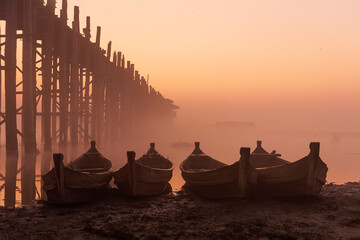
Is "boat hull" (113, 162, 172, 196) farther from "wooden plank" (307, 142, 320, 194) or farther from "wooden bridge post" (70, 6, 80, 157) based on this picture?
"wooden bridge post" (70, 6, 80, 157)

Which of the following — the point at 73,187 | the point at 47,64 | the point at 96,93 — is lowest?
the point at 73,187

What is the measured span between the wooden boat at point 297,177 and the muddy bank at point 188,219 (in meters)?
0.27

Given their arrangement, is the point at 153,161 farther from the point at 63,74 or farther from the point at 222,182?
the point at 63,74

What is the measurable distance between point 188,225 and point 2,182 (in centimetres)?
712

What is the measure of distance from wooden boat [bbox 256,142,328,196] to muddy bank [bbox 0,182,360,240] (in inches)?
10.6

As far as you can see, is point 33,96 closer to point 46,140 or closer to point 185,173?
point 46,140

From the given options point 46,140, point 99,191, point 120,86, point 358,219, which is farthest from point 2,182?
point 120,86

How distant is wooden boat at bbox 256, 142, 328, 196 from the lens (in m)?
7.92

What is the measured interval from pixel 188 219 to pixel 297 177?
2985 mm

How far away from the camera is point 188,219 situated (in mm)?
6594

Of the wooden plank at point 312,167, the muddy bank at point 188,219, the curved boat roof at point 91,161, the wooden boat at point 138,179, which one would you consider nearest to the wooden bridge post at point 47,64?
the curved boat roof at point 91,161

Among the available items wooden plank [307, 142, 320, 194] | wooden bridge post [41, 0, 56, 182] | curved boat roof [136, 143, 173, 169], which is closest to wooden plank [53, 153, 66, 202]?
curved boat roof [136, 143, 173, 169]

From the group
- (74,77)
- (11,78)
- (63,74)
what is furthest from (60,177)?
(74,77)

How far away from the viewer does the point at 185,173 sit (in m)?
9.55
